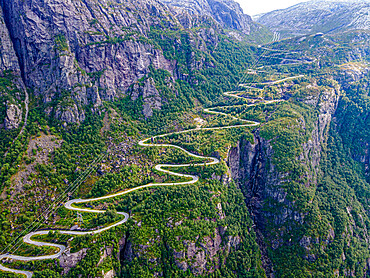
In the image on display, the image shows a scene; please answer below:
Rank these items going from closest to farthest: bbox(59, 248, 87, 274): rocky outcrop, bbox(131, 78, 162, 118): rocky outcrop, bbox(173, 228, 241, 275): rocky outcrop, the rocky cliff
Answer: bbox(59, 248, 87, 274): rocky outcrop
bbox(173, 228, 241, 275): rocky outcrop
the rocky cliff
bbox(131, 78, 162, 118): rocky outcrop

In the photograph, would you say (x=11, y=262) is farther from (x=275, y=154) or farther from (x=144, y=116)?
(x=275, y=154)

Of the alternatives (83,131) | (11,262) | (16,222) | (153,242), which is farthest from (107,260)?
(83,131)

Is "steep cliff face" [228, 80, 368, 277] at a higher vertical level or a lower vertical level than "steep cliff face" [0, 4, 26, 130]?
lower

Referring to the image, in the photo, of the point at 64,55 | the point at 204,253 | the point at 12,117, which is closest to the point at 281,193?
the point at 204,253

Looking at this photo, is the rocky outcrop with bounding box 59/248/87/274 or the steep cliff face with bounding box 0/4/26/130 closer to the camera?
the rocky outcrop with bounding box 59/248/87/274

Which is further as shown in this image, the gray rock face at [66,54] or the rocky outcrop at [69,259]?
the gray rock face at [66,54]

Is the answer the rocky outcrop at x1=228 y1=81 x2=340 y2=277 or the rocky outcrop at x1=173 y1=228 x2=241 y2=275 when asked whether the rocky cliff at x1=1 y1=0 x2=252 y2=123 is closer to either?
the rocky outcrop at x1=228 y1=81 x2=340 y2=277

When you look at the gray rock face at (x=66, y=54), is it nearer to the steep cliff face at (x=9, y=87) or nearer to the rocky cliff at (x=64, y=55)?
the rocky cliff at (x=64, y=55)

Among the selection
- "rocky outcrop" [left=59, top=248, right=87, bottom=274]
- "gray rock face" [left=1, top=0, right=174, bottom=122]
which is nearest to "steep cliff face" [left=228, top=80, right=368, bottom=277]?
"rocky outcrop" [left=59, top=248, right=87, bottom=274]

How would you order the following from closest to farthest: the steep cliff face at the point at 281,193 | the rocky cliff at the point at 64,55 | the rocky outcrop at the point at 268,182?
the steep cliff face at the point at 281,193, the rocky outcrop at the point at 268,182, the rocky cliff at the point at 64,55

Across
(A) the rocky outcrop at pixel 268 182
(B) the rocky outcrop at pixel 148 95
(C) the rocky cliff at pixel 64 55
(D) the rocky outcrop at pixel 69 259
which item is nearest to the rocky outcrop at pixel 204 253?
(A) the rocky outcrop at pixel 268 182

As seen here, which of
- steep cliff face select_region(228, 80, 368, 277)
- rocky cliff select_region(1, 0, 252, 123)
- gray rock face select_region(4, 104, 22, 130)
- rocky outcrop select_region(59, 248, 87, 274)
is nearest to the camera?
rocky outcrop select_region(59, 248, 87, 274)
